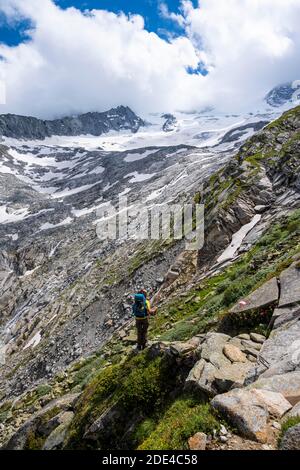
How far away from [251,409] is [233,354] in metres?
2.67

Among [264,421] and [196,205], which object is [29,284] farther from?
[264,421]

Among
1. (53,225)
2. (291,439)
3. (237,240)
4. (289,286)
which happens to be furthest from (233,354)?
(53,225)

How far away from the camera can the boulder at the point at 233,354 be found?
9.04m

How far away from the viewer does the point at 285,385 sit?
7.12 metres

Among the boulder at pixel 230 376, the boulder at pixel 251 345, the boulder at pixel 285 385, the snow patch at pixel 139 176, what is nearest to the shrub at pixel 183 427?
the boulder at pixel 230 376

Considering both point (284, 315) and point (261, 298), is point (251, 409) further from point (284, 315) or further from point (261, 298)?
point (261, 298)

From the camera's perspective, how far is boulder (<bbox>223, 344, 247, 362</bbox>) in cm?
904

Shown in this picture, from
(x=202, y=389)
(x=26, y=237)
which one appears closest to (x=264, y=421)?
(x=202, y=389)

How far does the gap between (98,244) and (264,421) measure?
5392 centimetres

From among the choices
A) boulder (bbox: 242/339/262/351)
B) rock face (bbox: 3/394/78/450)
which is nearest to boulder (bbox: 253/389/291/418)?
boulder (bbox: 242/339/262/351)

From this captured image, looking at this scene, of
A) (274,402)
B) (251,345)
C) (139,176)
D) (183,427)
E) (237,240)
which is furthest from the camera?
(139,176)

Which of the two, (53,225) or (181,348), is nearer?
(181,348)

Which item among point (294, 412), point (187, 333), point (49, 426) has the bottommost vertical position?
point (49, 426)

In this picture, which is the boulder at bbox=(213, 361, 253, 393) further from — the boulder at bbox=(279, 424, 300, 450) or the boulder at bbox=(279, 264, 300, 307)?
the boulder at bbox=(279, 264, 300, 307)
